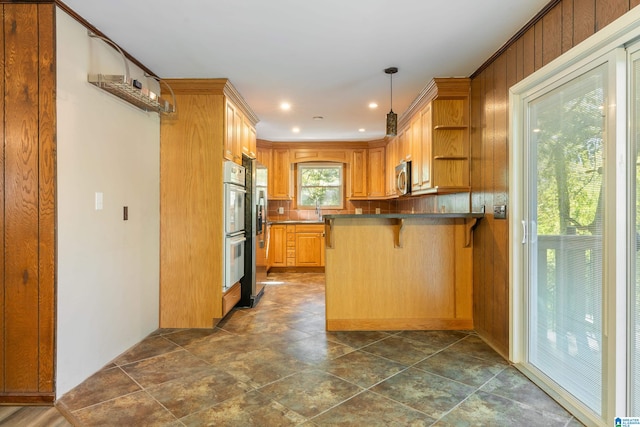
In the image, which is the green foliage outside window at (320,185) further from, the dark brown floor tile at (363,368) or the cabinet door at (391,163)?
the dark brown floor tile at (363,368)

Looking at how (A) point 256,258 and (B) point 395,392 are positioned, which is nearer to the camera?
(B) point 395,392

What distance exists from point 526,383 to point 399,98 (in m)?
2.93

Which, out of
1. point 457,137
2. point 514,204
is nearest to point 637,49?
point 514,204

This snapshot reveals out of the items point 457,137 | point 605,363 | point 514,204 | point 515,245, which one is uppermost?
point 457,137

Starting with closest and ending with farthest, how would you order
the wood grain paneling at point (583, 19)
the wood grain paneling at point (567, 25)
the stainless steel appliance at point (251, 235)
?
the wood grain paneling at point (583, 19), the wood grain paneling at point (567, 25), the stainless steel appliance at point (251, 235)

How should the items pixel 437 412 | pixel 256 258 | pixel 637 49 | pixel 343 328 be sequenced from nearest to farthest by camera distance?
1. pixel 637 49
2. pixel 437 412
3. pixel 343 328
4. pixel 256 258

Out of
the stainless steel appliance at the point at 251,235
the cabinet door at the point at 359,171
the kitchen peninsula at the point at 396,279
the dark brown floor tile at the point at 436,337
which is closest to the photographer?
the dark brown floor tile at the point at 436,337

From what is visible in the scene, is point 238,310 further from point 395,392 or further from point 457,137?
point 457,137

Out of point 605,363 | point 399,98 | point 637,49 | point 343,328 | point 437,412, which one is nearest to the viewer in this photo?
point 637,49

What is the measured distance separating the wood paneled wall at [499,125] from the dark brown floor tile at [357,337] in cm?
92

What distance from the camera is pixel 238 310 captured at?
3912 mm

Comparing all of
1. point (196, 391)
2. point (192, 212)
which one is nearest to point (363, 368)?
point (196, 391)

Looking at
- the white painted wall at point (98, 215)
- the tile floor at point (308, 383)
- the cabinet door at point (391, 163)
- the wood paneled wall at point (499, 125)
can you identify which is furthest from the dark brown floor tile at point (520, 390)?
the cabinet door at point (391, 163)

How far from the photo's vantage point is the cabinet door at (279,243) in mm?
6152
